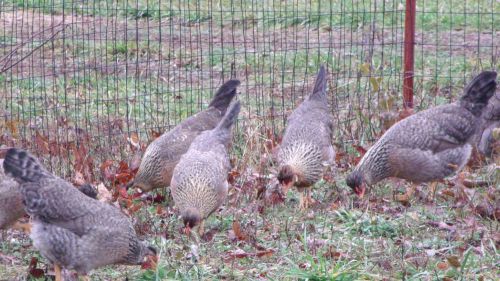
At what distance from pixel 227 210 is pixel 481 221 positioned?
2.11 metres

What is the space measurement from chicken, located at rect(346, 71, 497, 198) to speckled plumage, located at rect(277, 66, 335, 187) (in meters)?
0.37

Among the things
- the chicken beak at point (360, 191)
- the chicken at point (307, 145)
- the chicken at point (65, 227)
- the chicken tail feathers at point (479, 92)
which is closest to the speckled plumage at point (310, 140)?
the chicken at point (307, 145)

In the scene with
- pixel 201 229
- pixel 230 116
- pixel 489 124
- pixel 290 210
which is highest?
pixel 230 116

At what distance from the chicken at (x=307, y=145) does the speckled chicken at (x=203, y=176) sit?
587 mm

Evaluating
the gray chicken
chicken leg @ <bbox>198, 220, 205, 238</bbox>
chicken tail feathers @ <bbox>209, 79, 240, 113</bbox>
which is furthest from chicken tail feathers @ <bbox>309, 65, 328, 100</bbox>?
the gray chicken

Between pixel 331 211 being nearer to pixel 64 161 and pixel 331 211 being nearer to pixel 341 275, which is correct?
pixel 341 275

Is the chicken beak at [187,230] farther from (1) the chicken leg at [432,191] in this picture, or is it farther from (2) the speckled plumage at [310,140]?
(1) the chicken leg at [432,191]

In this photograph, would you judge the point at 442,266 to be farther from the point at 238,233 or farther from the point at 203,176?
the point at 203,176

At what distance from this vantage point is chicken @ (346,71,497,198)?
26.6 ft

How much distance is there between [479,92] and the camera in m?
8.30

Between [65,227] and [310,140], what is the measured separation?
2978 mm

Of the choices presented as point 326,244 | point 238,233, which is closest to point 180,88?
point 238,233

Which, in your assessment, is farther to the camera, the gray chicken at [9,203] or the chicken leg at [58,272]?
the gray chicken at [9,203]

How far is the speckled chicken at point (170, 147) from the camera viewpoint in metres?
8.12
